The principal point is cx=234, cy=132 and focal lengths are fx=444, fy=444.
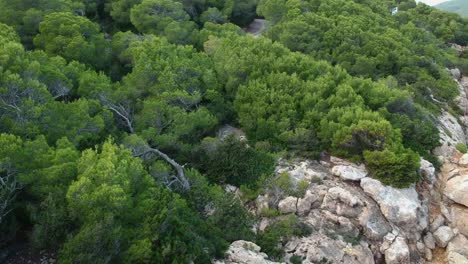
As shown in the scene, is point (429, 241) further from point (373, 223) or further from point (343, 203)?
point (343, 203)

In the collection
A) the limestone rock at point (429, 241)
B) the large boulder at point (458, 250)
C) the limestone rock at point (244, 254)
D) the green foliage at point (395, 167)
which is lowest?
the limestone rock at point (429, 241)

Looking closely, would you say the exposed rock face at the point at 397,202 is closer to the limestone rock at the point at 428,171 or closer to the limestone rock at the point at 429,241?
the limestone rock at the point at 429,241

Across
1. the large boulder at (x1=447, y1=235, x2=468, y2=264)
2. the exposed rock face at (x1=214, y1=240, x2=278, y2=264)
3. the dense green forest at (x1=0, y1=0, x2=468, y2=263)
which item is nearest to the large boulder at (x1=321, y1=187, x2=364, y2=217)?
the dense green forest at (x1=0, y1=0, x2=468, y2=263)

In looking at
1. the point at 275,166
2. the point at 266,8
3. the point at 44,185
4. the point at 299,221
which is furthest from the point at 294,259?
the point at 266,8

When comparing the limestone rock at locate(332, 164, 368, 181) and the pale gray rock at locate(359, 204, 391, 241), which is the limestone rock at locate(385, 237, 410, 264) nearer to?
the pale gray rock at locate(359, 204, 391, 241)

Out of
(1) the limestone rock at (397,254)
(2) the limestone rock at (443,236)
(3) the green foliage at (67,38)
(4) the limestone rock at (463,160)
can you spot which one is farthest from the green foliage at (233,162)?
(4) the limestone rock at (463,160)

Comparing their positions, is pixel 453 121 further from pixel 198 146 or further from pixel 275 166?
pixel 198 146

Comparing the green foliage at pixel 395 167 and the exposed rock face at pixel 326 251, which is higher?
the green foliage at pixel 395 167
